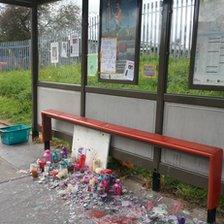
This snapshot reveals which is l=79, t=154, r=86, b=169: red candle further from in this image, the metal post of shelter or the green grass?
the green grass

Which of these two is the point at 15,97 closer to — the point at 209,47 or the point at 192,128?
the point at 192,128

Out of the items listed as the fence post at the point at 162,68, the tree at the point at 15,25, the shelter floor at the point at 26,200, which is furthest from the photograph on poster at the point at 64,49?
the tree at the point at 15,25

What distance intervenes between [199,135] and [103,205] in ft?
4.31

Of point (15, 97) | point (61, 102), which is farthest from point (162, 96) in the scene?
point (15, 97)

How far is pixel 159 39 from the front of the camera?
401 centimetres

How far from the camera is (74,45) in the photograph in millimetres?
5453

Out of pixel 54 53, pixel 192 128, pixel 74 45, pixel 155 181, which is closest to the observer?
pixel 192 128

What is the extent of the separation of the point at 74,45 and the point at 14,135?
211cm

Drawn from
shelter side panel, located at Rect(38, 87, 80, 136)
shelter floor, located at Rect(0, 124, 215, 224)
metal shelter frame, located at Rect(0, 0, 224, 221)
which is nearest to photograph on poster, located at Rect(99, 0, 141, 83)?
metal shelter frame, located at Rect(0, 0, 224, 221)

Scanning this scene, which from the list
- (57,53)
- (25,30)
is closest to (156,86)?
(57,53)

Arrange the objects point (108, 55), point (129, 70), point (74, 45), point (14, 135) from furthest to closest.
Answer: point (14, 135)
point (74, 45)
point (108, 55)
point (129, 70)

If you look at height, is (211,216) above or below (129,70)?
below

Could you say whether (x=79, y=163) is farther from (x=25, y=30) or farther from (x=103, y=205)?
(x=25, y=30)

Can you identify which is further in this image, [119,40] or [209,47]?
[119,40]
